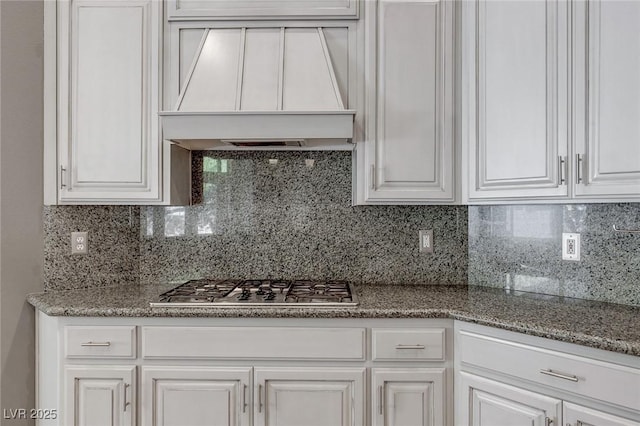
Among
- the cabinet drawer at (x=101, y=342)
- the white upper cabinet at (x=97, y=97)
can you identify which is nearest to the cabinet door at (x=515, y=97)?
the white upper cabinet at (x=97, y=97)

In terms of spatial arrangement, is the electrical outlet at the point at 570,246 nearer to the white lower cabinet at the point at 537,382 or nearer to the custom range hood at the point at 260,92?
the white lower cabinet at the point at 537,382

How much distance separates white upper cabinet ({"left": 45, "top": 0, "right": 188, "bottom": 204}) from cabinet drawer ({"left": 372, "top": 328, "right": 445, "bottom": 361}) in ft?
4.33

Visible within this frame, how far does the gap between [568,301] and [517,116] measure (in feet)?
2.65

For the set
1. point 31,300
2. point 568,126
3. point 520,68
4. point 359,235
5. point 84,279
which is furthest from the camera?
point 359,235

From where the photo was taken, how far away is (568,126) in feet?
5.44

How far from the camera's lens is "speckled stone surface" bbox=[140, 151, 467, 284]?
236cm

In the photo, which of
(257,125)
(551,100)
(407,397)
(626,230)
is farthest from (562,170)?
(257,125)

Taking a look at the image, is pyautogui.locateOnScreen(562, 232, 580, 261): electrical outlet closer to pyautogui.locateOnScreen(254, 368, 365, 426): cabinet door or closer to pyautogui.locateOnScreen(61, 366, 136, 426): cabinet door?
pyautogui.locateOnScreen(254, 368, 365, 426): cabinet door

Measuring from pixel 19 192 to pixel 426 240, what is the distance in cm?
194

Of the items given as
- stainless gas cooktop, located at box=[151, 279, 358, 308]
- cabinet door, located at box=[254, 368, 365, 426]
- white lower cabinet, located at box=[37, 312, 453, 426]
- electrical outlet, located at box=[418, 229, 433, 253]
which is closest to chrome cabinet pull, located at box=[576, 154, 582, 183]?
white lower cabinet, located at box=[37, 312, 453, 426]

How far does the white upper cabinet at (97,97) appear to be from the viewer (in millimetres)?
2018

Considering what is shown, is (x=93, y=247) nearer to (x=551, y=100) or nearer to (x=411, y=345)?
(x=411, y=345)

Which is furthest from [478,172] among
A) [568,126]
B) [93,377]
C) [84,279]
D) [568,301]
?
[84,279]

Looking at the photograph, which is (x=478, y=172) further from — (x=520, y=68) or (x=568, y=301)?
(x=568, y=301)
